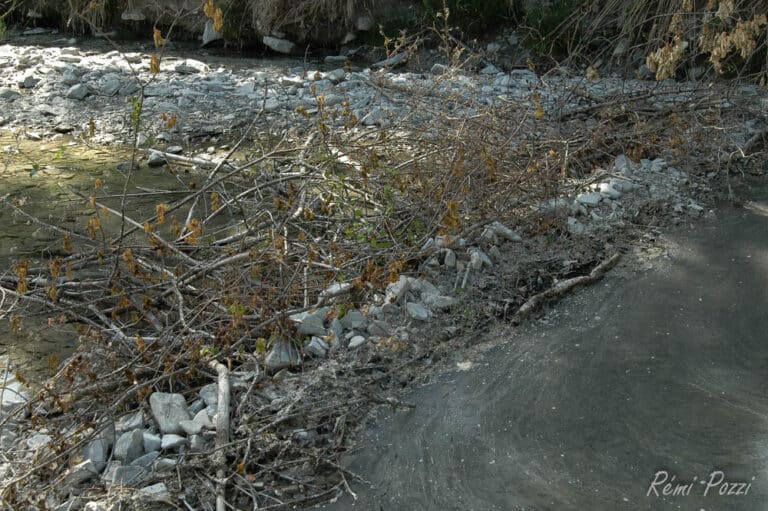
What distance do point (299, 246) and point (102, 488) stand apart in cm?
157

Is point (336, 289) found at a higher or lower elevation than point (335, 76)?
lower

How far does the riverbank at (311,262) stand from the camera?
8.65ft

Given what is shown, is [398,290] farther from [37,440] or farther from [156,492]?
[37,440]

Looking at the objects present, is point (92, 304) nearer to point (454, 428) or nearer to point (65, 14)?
point (454, 428)

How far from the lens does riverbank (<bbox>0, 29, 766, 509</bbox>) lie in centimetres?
264

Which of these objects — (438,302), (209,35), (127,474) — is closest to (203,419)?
(127,474)

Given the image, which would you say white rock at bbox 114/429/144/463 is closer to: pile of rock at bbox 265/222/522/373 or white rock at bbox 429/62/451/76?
pile of rock at bbox 265/222/522/373

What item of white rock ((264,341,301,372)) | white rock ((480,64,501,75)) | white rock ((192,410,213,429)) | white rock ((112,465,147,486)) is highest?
white rock ((480,64,501,75))

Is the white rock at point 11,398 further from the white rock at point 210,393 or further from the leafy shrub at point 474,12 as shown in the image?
the leafy shrub at point 474,12

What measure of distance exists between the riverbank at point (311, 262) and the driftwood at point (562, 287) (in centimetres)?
1

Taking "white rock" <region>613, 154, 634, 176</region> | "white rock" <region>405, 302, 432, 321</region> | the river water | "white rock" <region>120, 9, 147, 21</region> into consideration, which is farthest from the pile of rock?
"white rock" <region>120, 9, 147, 21</region>

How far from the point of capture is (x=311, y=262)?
3566mm
